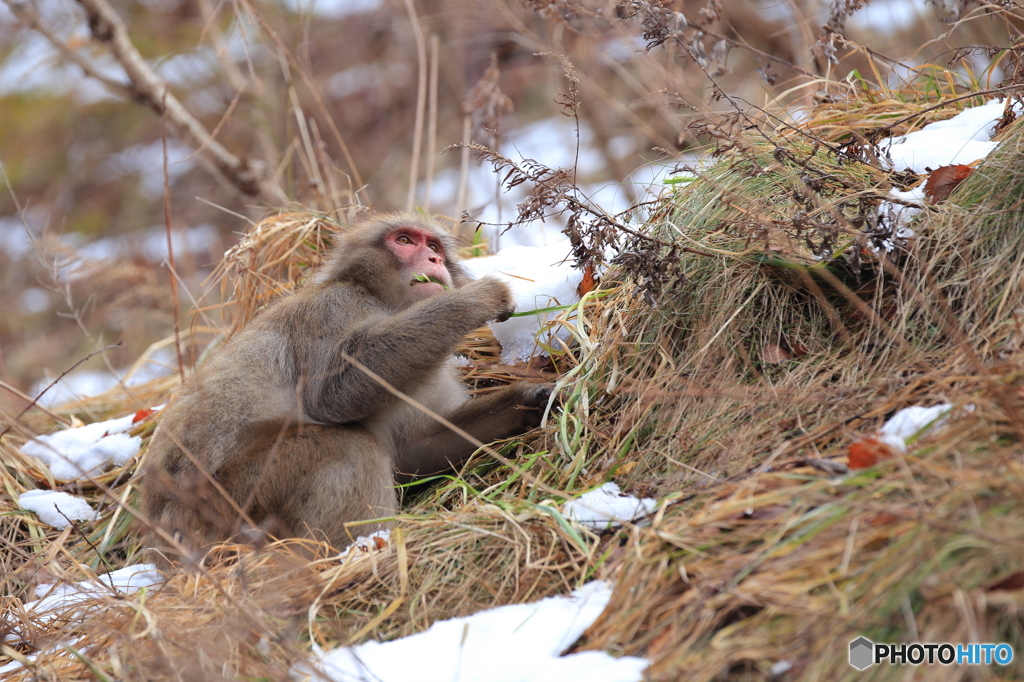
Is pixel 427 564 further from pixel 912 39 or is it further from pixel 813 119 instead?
pixel 912 39

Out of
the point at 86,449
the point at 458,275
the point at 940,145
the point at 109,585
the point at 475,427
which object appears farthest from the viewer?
the point at 86,449

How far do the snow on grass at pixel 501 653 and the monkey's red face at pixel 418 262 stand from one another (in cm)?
188

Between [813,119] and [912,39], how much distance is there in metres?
5.12

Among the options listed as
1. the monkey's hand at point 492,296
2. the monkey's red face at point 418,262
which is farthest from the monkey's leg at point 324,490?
the monkey's red face at point 418,262

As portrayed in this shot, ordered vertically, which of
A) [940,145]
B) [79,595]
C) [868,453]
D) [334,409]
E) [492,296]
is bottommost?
[79,595]

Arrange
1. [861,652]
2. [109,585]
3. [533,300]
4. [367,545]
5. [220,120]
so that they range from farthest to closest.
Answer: [220,120] → [533,300] → [109,585] → [367,545] → [861,652]

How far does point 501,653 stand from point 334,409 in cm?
161

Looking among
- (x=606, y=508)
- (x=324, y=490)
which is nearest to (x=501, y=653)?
(x=606, y=508)

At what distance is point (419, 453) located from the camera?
3918 mm

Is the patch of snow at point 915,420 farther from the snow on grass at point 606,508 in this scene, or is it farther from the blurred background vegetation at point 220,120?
the blurred background vegetation at point 220,120

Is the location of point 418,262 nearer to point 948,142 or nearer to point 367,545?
point 367,545

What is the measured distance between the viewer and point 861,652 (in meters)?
1.87

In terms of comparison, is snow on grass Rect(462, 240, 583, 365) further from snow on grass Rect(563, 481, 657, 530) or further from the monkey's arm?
snow on grass Rect(563, 481, 657, 530)

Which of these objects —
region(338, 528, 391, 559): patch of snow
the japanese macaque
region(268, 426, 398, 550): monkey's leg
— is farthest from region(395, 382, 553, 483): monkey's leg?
region(338, 528, 391, 559): patch of snow
